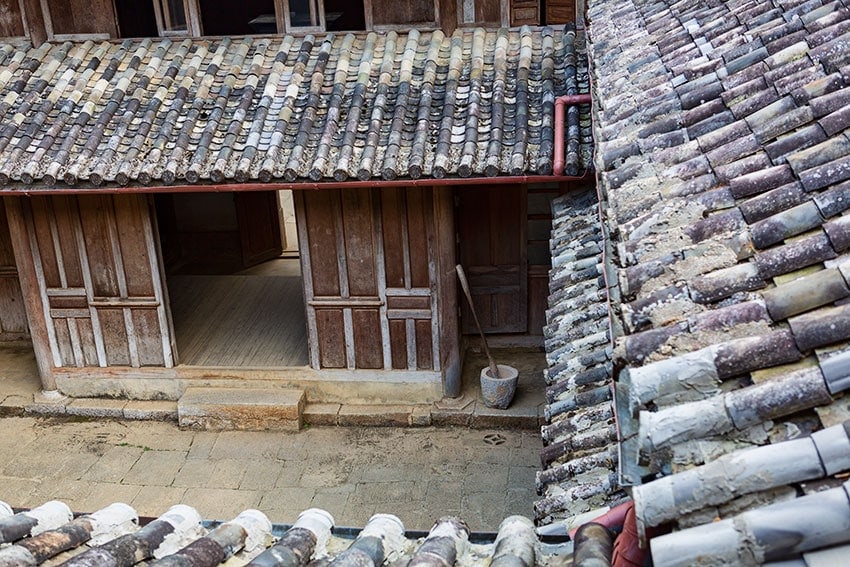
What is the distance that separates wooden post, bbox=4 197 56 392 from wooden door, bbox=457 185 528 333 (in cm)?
541

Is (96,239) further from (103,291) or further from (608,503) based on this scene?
(608,503)

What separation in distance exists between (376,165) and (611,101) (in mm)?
3604

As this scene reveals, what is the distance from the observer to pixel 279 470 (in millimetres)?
9258

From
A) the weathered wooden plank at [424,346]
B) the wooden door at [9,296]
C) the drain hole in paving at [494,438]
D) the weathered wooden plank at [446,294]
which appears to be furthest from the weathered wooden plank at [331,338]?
the wooden door at [9,296]

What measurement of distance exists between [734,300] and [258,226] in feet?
41.2

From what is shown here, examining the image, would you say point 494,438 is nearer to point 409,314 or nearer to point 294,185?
point 409,314

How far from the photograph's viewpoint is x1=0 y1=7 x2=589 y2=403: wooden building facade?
8461 mm

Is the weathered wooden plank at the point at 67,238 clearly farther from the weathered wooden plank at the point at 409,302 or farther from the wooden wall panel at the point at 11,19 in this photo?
the weathered wooden plank at the point at 409,302

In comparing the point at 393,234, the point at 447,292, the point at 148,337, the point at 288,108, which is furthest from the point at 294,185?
the point at 148,337

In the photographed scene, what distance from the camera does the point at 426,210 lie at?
947cm

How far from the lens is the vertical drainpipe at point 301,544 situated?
3.29 meters

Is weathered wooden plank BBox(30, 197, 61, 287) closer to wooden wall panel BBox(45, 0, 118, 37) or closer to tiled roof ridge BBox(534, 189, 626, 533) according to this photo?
wooden wall panel BBox(45, 0, 118, 37)

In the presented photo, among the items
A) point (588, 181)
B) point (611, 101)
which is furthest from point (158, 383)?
point (611, 101)

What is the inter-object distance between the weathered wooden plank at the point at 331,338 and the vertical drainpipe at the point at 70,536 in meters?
6.07
